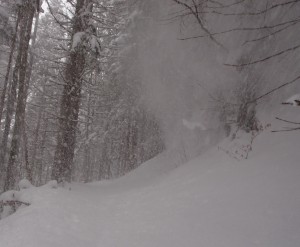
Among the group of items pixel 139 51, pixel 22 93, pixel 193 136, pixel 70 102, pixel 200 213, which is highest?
pixel 139 51

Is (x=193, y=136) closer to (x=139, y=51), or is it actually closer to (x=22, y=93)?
(x=139, y=51)

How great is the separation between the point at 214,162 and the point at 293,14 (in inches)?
149

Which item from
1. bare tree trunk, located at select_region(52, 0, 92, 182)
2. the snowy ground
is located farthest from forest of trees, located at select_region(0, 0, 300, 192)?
the snowy ground

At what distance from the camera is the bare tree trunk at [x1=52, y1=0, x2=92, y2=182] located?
1111 cm

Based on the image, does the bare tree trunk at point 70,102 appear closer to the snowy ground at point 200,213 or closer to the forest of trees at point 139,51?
the forest of trees at point 139,51

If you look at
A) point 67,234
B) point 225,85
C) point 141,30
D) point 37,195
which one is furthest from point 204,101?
point 67,234

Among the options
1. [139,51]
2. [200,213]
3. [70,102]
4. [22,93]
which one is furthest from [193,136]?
[200,213]

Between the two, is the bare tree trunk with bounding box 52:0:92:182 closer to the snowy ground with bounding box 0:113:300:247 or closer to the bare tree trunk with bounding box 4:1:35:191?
the bare tree trunk with bounding box 4:1:35:191

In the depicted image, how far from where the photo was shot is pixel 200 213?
4805 mm

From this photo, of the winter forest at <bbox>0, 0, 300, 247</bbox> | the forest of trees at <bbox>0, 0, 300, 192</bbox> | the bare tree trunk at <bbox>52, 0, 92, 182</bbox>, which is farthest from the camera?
the bare tree trunk at <bbox>52, 0, 92, 182</bbox>

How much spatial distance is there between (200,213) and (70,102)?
7560 mm

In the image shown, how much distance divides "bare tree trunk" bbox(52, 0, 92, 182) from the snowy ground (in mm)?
3759

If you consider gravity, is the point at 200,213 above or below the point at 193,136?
→ below

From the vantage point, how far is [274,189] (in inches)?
181
